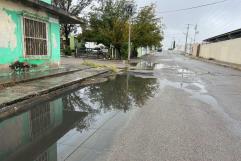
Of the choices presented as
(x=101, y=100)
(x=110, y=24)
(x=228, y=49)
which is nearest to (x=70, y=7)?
(x=110, y=24)

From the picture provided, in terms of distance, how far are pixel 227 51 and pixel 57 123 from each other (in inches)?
1281

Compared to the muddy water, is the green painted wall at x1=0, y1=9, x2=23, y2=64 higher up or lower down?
higher up

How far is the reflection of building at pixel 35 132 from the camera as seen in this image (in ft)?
12.1

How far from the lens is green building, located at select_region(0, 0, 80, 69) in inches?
403

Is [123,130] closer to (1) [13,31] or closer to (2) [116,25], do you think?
(1) [13,31]

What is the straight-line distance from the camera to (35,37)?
12219 millimetres

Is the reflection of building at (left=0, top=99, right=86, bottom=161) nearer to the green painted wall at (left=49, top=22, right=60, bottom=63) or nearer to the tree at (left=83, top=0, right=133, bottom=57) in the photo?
the green painted wall at (left=49, top=22, right=60, bottom=63)

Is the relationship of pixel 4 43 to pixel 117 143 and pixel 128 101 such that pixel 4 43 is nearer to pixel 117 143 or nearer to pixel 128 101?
pixel 128 101

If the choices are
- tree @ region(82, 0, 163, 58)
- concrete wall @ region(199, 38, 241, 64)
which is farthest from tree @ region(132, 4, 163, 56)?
concrete wall @ region(199, 38, 241, 64)

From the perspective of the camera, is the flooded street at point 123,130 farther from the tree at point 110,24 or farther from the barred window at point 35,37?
the tree at point 110,24

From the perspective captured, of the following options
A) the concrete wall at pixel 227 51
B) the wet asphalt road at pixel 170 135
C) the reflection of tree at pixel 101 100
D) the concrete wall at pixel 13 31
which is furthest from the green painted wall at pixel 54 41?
the concrete wall at pixel 227 51

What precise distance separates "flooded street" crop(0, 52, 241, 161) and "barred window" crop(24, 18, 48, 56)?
5.18m

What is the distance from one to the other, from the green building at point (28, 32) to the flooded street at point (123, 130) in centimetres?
450

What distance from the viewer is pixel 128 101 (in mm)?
7785
